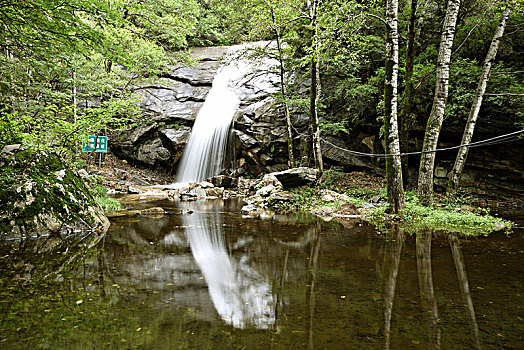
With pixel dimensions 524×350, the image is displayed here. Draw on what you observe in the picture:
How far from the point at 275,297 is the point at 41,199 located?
13.4 feet

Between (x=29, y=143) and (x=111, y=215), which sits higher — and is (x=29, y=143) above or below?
above

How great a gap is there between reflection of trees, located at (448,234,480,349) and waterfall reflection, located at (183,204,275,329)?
1.37m

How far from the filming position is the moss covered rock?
160 inches

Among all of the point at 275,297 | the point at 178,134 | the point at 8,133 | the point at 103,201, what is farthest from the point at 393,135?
the point at 178,134

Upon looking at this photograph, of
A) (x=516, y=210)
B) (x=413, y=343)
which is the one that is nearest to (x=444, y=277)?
(x=413, y=343)

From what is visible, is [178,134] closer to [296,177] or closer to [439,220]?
[296,177]

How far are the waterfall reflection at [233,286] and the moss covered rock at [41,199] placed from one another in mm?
1894

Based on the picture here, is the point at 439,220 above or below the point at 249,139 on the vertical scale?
below

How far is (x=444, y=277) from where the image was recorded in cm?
282

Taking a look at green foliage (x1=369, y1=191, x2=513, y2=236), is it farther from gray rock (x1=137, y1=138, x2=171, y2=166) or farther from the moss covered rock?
gray rock (x1=137, y1=138, x2=171, y2=166)

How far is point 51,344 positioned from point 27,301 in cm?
78

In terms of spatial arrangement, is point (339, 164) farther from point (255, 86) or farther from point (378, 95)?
point (255, 86)

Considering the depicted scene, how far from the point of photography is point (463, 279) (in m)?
2.77

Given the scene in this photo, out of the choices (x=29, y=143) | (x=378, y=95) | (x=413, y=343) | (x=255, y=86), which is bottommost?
(x=413, y=343)
